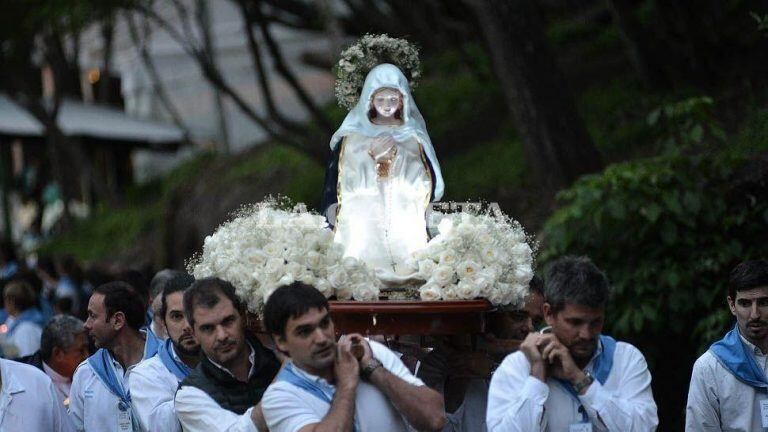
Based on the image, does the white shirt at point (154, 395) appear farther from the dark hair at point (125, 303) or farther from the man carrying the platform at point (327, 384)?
the man carrying the platform at point (327, 384)

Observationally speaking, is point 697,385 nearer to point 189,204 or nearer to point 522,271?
point 522,271

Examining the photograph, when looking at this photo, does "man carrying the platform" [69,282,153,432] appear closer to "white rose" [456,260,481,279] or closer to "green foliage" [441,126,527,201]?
"white rose" [456,260,481,279]

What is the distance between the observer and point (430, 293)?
25.6 ft

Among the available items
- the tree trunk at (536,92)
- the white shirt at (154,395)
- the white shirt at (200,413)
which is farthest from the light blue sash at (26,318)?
the white shirt at (200,413)

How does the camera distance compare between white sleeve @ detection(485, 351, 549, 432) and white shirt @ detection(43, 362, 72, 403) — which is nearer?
white sleeve @ detection(485, 351, 549, 432)

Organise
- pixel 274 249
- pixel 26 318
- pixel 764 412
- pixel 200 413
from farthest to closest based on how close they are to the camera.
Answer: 1. pixel 26 318
2. pixel 274 249
3. pixel 764 412
4. pixel 200 413

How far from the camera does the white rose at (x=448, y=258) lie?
7.93 meters

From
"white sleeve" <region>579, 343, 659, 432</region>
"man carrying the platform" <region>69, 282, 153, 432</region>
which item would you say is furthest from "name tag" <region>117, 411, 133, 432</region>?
"white sleeve" <region>579, 343, 659, 432</region>

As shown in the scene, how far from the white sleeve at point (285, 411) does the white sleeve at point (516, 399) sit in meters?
0.74

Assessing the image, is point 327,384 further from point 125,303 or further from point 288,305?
point 125,303

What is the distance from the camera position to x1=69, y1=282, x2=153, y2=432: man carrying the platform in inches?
327

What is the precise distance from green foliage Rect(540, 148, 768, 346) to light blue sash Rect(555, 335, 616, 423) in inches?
205

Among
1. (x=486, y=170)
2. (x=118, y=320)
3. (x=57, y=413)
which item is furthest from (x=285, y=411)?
(x=486, y=170)

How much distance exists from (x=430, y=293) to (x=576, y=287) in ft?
5.10
